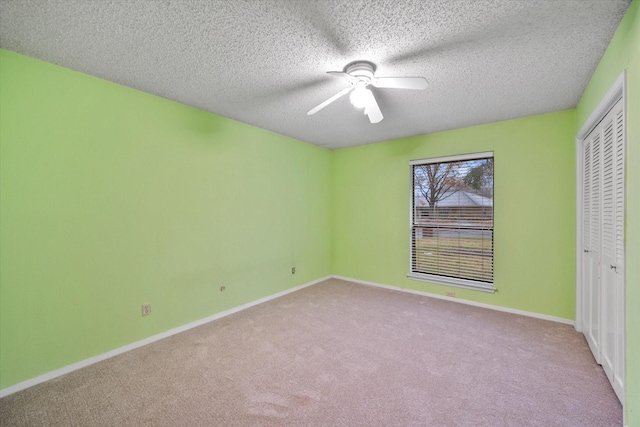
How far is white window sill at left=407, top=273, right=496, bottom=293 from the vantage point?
11.3 feet

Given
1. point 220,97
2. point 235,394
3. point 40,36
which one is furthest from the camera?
point 220,97

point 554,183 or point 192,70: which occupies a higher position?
point 192,70

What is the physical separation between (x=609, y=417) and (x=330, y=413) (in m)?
1.69

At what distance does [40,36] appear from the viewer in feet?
5.65

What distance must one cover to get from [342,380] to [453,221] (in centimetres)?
267

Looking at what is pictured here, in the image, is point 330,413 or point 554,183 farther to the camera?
point 554,183

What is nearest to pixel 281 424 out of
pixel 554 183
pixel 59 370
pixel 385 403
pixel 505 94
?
pixel 385 403

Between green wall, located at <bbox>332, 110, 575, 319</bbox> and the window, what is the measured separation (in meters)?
0.11

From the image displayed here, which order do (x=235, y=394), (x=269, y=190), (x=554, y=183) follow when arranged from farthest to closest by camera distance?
(x=269, y=190), (x=554, y=183), (x=235, y=394)

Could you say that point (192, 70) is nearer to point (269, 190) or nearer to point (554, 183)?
point (269, 190)

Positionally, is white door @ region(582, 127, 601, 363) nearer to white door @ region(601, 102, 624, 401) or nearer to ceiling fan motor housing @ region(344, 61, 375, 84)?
white door @ region(601, 102, 624, 401)

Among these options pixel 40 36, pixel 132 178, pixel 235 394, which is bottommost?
pixel 235 394

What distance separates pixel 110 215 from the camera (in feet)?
7.70

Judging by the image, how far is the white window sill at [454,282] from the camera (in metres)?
3.44
